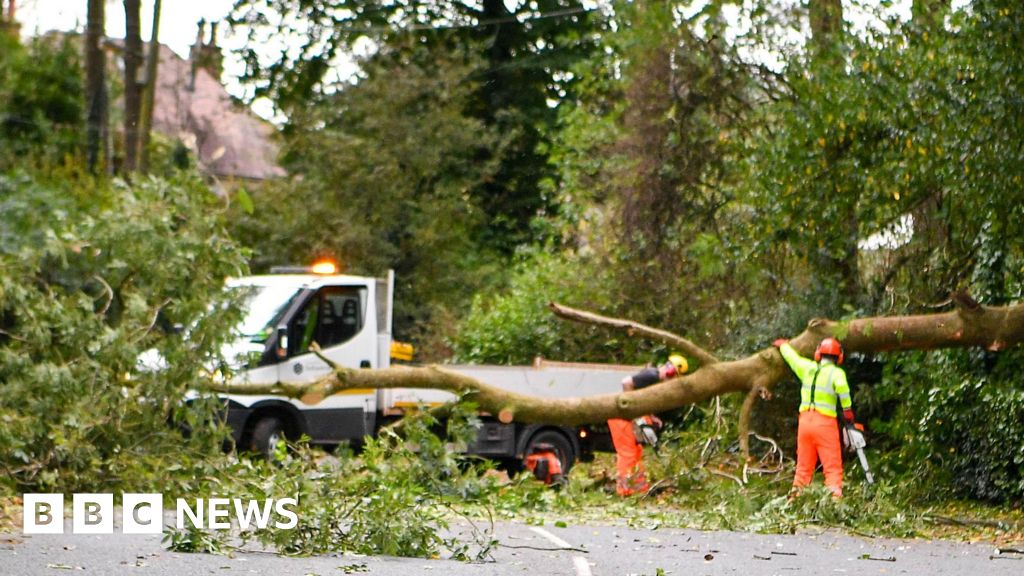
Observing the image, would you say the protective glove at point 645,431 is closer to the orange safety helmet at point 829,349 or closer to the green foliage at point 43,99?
the orange safety helmet at point 829,349

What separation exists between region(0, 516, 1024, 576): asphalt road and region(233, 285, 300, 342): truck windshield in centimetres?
605

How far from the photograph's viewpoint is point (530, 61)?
108ft

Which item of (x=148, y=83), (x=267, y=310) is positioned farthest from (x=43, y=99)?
(x=267, y=310)

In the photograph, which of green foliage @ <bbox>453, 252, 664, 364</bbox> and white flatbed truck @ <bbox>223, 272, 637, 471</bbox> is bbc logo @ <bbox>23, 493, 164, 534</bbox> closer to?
white flatbed truck @ <bbox>223, 272, 637, 471</bbox>

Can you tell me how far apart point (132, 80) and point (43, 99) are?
54.3ft

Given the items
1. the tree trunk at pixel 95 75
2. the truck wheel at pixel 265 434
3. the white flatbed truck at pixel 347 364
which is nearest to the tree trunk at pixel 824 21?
the white flatbed truck at pixel 347 364

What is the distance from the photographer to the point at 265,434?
57.1 ft

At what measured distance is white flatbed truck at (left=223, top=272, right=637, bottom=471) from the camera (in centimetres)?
1730

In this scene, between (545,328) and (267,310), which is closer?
(267,310)

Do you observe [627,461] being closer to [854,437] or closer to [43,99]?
[854,437]

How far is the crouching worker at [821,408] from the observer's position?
13.6m

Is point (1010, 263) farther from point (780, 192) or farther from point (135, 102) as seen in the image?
point (135, 102)

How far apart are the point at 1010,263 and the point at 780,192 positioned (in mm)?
2429

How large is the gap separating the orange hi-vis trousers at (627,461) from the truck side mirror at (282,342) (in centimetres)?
404
